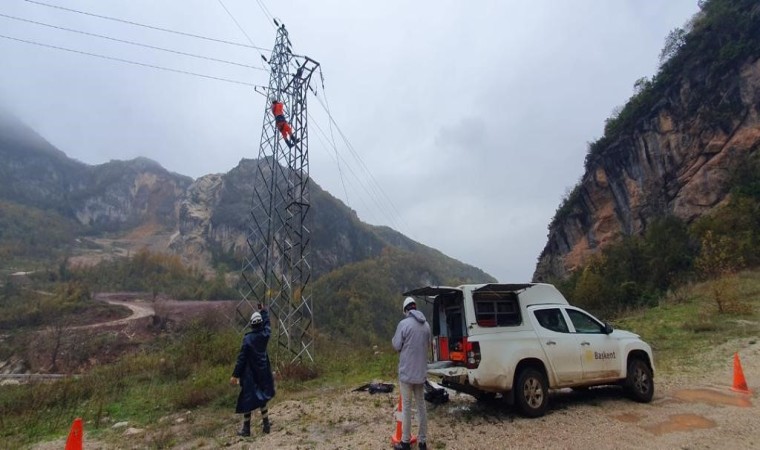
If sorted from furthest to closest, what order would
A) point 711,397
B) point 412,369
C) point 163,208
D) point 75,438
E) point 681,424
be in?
point 163,208 < point 711,397 < point 681,424 < point 412,369 < point 75,438

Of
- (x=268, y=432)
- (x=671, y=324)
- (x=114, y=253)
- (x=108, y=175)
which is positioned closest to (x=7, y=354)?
(x=268, y=432)

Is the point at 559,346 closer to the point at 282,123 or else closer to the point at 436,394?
the point at 436,394

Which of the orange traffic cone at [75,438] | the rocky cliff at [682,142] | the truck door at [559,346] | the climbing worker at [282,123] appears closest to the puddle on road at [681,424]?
the truck door at [559,346]

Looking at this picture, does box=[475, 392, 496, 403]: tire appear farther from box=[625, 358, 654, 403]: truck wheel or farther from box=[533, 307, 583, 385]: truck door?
box=[625, 358, 654, 403]: truck wheel

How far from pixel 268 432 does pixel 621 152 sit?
150 feet

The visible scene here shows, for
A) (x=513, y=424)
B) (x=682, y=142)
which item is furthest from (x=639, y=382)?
(x=682, y=142)

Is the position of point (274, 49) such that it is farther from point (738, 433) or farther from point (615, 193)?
point (615, 193)

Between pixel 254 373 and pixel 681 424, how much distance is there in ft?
21.8

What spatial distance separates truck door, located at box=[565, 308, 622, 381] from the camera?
25.2 feet

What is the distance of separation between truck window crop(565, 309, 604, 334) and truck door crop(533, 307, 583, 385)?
0.82 feet

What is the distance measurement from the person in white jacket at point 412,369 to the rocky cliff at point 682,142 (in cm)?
3595

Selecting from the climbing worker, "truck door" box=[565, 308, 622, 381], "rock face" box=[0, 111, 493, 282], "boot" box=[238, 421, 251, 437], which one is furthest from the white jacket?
"rock face" box=[0, 111, 493, 282]

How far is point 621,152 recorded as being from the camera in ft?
142

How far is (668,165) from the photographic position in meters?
38.8
